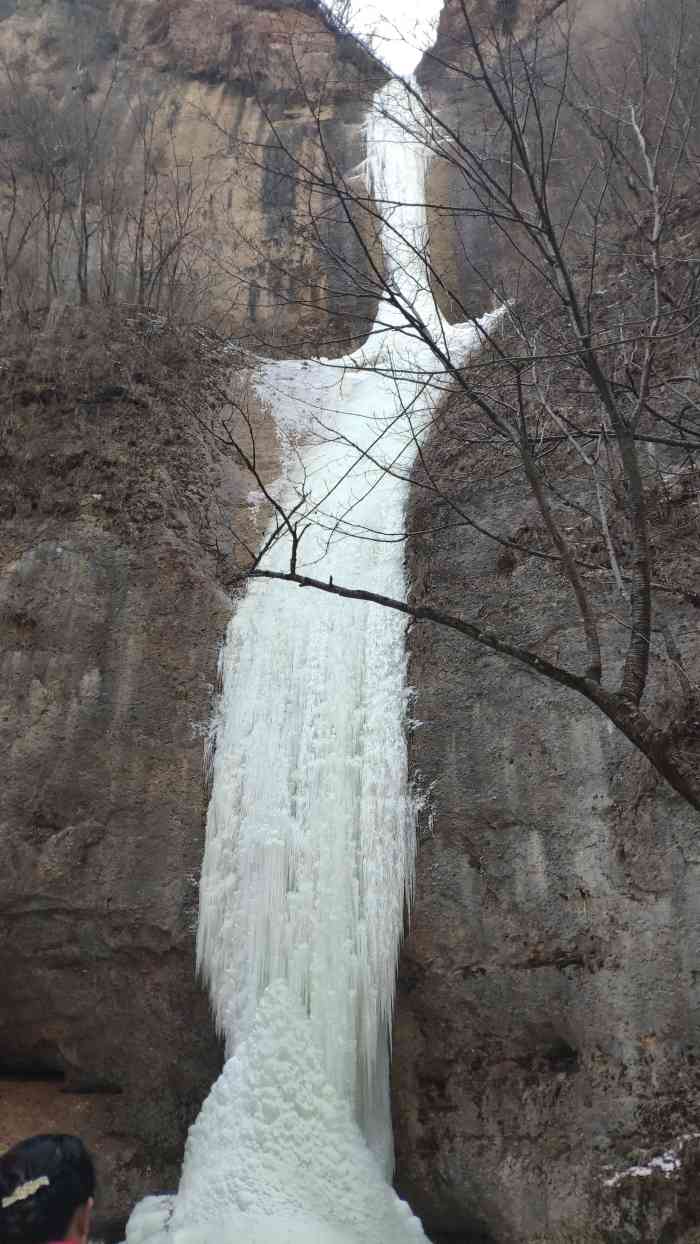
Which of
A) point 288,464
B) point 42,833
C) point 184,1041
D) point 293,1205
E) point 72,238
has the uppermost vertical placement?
point 72,238

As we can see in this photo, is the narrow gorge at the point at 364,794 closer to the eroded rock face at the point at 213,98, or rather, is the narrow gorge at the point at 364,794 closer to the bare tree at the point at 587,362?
the bare tree at the point at 587,362

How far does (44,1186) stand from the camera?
2.20 meters

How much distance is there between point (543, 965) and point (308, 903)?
1.68m

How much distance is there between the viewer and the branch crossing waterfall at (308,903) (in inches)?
229

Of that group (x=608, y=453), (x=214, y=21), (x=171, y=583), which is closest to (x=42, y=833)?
(x=171, y=583)

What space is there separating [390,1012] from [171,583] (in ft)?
13.4

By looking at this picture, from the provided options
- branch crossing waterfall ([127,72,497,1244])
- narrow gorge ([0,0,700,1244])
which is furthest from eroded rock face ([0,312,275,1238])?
branch crossing waterfall ([127,72,497,1244])

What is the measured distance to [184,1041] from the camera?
23.1 feet

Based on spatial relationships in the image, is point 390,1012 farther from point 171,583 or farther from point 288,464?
point 288,464

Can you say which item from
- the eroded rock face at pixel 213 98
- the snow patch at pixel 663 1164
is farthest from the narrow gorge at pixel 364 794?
the eroded rock face at pixel 213 98

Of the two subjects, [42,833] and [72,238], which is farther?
[72,238]

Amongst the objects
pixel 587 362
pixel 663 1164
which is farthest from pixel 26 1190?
pixel 587 362

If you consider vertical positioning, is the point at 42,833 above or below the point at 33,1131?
above

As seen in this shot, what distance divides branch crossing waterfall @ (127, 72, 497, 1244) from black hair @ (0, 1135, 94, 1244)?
11.7ft
